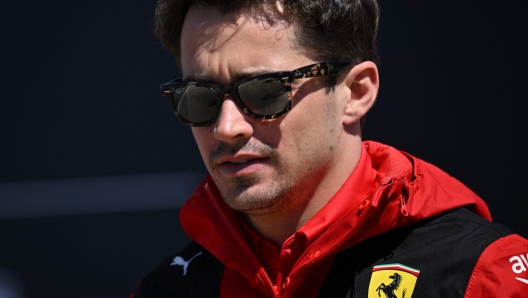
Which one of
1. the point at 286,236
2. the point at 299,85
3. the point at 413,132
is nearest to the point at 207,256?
the point at 286,236

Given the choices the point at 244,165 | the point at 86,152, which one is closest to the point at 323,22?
the point at 244,165

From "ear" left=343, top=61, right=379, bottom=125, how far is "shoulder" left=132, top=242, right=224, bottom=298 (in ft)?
2.09

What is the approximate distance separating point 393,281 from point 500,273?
270mm

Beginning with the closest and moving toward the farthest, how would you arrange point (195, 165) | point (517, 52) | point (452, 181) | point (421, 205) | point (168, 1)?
point (421, 205)
point (452, 181)
point (168, 1)
point (517, 52)
point (195, 165)

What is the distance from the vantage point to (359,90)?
1980mm

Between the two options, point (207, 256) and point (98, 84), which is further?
point (98, 84)

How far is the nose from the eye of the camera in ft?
5.92

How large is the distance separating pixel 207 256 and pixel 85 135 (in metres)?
1.76

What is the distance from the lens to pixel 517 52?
2.96 m

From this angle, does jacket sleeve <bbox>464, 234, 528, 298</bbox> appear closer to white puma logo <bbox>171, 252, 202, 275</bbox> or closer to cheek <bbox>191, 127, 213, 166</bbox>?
cheek <bbox>191, 127, 213, 166</bbox>

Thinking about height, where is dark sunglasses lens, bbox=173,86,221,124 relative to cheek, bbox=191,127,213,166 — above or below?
above

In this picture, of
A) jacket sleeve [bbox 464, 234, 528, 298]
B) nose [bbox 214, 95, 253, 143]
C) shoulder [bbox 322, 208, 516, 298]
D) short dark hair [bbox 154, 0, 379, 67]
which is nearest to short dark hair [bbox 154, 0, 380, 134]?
short dark hair [bbox 154, 0, 379, 67]

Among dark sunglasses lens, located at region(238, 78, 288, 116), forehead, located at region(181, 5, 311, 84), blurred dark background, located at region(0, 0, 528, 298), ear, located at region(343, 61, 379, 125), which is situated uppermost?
forehead, located at region(181, 5, 311, 84)

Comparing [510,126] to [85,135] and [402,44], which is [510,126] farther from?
[85,135]
